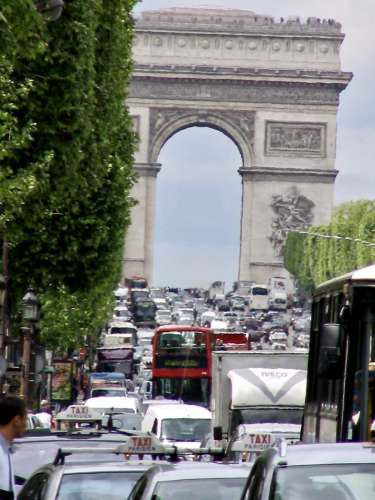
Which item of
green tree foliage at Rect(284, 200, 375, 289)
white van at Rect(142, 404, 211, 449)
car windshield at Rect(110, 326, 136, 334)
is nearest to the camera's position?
white van at Rect(142, 404, 211, 449)

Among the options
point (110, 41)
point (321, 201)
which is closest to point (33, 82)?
point (110, 41)

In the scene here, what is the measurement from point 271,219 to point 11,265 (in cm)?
9294

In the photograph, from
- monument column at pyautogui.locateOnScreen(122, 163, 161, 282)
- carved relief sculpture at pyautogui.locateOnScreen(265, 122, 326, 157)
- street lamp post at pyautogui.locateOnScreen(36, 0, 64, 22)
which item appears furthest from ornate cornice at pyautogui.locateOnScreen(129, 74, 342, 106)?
street lamp post at pyautogui.locateOnScreen(36, 0, 64, 22)

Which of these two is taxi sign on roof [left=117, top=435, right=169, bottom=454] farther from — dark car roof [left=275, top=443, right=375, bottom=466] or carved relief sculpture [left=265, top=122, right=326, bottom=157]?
carved relief sculpture [left=265, top=122, right=326, bottom=157]

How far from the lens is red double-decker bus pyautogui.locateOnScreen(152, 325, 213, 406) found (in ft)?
204

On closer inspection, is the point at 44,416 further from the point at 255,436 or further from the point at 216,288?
the point at 216,288

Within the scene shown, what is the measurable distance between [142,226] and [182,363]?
73.9 meters

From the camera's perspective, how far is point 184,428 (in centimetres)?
3750

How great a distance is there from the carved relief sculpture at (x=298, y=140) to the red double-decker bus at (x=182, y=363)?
6631 centimetres

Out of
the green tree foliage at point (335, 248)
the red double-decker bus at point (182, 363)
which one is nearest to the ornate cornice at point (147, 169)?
the green tree foliage at point (335, 248)

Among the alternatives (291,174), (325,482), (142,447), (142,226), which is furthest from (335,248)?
(325,482)

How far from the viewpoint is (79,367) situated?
275 feet

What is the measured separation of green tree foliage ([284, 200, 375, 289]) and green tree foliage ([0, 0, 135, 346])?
6245cm

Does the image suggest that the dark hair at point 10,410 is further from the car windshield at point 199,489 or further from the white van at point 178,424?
the white van at point 178,424
